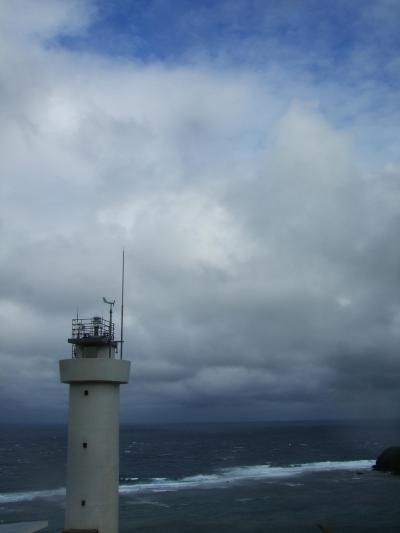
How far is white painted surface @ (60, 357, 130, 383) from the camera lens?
62.0 ft

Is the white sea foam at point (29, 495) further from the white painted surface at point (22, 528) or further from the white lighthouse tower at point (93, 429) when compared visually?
the white lighthouse tower at point (93, 429)

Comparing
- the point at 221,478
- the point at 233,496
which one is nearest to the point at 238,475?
the point at 221,478

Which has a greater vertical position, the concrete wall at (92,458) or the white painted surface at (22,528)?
the concrete wall at (92,458)

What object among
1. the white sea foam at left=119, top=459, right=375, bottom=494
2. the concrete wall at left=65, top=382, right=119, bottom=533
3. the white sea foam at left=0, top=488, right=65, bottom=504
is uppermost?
the concrete wall at left=65, top=382, right=119, bottom=533

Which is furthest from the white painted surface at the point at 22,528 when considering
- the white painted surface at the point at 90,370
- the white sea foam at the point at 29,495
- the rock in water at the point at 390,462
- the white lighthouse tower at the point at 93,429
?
the rock in water at the point at 390,462

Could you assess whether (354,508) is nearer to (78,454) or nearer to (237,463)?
(78,454)

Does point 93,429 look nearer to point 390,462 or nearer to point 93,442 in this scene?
point 93,442

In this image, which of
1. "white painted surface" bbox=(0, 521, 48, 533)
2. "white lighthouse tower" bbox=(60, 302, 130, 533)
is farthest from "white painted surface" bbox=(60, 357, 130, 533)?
"white painted surface" bbox=(0, 521, 48, 533)

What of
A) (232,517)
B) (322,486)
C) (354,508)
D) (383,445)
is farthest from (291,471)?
(383,445)

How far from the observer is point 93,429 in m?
18.8

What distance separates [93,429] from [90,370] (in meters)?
1.99

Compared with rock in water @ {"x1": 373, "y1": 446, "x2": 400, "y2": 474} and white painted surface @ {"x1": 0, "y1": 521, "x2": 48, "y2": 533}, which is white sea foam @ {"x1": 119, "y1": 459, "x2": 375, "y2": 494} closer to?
rock in water @ {"x1": 373, "y1": 446, "x2": 400, "y2": 474}

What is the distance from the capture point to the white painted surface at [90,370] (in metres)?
18.9

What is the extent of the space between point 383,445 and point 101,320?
145931 millimetres
